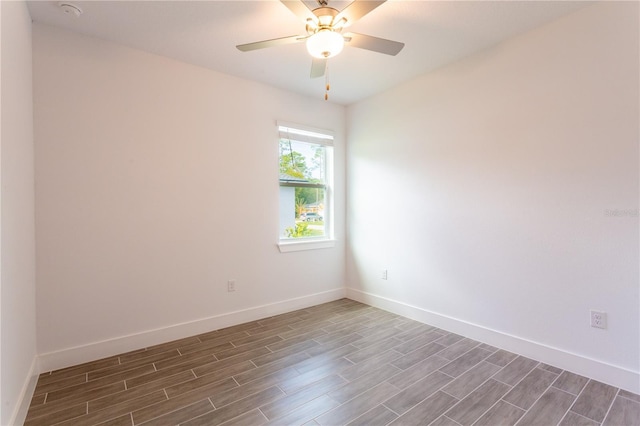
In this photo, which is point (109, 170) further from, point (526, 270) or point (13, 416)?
point (526, 270)

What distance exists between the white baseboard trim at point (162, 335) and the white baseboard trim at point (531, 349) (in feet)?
3.91

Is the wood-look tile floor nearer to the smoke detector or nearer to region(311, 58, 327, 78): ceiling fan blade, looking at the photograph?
region(311, 58, 327, 78): ceiling fan blade

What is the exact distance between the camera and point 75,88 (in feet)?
8.07

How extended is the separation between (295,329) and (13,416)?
80.0 inches

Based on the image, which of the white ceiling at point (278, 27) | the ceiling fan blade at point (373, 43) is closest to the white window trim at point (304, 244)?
the white ceiling at point (278, 27)

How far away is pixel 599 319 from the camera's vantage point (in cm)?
218

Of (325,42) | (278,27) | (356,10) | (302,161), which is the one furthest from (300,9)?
(302,161)

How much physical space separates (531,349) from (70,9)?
428 centimetres

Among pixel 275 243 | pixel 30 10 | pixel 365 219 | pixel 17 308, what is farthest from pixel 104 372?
pixel 365 219

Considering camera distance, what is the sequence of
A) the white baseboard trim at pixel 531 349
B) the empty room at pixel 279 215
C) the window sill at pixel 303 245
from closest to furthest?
the empty room at pixel 279 215 → the white baseboard trim at pixel 531 349 → the window sill at pixel 303 245

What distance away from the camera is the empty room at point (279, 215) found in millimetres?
1957

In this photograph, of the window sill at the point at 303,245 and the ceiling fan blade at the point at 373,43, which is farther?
the window sill at the point at 303,245

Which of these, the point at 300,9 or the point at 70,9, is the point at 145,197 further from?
the point at 300,9

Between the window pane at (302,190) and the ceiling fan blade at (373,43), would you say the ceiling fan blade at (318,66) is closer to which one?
the ceiling fan blade at (373,43)
